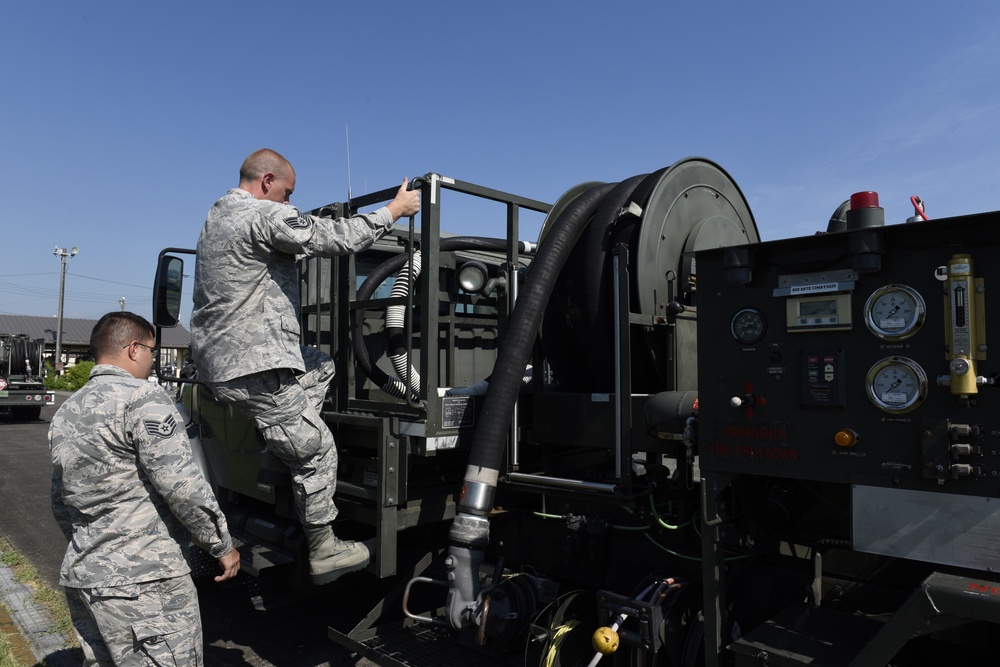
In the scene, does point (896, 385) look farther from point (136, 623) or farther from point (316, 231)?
point (136, 623)

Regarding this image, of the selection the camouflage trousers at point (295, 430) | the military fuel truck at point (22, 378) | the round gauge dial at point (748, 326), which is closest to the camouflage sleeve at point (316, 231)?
the camouflage trousers at point (295, 430)

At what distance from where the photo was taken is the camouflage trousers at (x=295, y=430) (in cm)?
360

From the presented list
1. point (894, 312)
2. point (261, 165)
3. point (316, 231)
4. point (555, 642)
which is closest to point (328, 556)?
point (555, 642)

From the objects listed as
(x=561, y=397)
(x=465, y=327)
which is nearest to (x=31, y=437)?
(x=465, y=327)

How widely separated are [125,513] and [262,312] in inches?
43.6

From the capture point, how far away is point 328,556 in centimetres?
383

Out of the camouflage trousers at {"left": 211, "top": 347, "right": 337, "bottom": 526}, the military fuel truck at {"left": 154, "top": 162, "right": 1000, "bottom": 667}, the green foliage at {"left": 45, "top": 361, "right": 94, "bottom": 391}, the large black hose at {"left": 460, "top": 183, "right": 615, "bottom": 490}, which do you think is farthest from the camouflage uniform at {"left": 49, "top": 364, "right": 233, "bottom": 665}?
the green foliage at {"left": 45, "top": 361, "right": 94, "bottom": 391}

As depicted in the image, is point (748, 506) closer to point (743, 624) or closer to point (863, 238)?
point (743, 624)

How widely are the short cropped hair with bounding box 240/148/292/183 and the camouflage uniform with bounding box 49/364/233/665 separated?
127 centimetres

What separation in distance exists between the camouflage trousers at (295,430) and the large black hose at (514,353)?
2.62 feet

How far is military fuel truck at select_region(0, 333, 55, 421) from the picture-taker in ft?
71.9

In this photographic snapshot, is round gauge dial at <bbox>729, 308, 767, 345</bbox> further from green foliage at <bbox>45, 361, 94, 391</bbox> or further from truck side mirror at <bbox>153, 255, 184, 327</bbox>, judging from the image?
green foliage at <bbox>45, 361, 94, 391</bbox>

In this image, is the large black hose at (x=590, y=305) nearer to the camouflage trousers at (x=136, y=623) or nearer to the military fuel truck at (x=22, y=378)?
the camouflage trousers at (x=136, y=623)

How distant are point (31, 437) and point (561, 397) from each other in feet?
61.4
